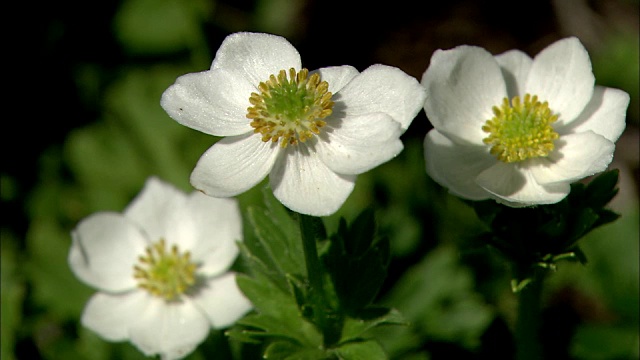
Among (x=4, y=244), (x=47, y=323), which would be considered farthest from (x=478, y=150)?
(x=4, y=244)

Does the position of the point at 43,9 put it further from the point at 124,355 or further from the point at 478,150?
the point at 478,150

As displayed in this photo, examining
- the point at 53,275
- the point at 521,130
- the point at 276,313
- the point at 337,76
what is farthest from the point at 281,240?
the point at 53,275

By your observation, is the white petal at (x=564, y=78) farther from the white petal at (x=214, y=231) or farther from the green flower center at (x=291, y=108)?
the white petal at (x=214, y=231)

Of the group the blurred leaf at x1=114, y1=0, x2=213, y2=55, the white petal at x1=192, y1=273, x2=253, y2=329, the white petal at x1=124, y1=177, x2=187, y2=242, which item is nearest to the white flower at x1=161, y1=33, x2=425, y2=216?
the white petal at x1=192, y1=273, x2=253, y2=329

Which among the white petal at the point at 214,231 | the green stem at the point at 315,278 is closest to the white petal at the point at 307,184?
the green stem at the point at 315,278

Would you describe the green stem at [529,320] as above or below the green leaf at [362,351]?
below

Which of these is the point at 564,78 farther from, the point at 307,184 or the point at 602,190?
the point at 307,184

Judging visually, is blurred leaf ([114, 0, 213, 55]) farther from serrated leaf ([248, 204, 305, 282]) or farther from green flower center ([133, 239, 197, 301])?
serrated leaf ([248, 204, 305, 282])

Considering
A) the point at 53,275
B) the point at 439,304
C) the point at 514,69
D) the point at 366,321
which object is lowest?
the point at 439,304
